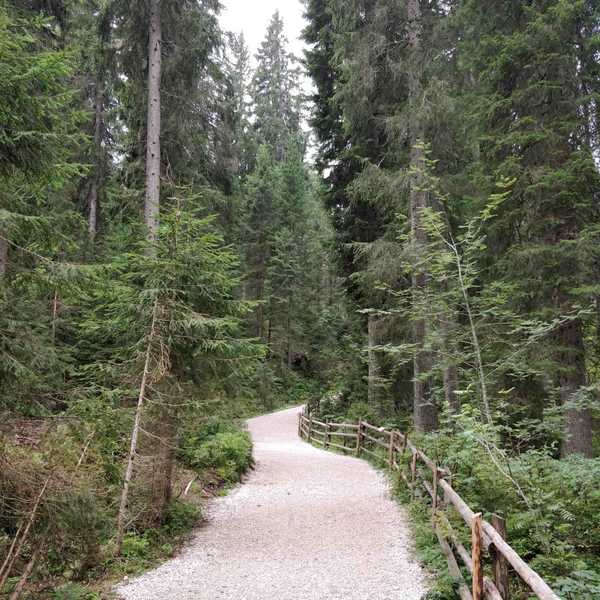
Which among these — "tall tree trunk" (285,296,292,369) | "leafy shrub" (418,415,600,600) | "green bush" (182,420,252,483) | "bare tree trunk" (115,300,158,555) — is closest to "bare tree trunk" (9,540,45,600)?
"bare tree trunk" (115,300,158,555)

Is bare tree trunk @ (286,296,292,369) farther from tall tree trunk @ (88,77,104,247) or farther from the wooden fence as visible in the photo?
the wooden fence

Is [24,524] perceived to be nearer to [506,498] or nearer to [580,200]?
[506,498]

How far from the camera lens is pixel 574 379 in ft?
28.2

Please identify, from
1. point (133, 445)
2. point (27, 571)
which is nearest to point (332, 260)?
point (133, 445)

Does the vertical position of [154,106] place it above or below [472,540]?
above

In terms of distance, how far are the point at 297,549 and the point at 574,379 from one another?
5.52 meters

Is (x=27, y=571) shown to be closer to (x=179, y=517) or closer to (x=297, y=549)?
(x=179, y=517)

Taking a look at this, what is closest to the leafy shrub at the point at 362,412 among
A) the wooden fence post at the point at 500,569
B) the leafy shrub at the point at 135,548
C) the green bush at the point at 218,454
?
the green bush at the point at 218,454

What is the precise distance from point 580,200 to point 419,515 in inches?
235

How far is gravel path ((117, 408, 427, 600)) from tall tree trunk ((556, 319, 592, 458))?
3194 mm

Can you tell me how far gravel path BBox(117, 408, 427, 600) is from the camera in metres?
5.22

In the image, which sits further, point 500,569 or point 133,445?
point 133,445

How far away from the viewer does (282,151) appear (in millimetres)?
49125

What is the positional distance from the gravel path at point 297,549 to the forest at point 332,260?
1.57 feet
